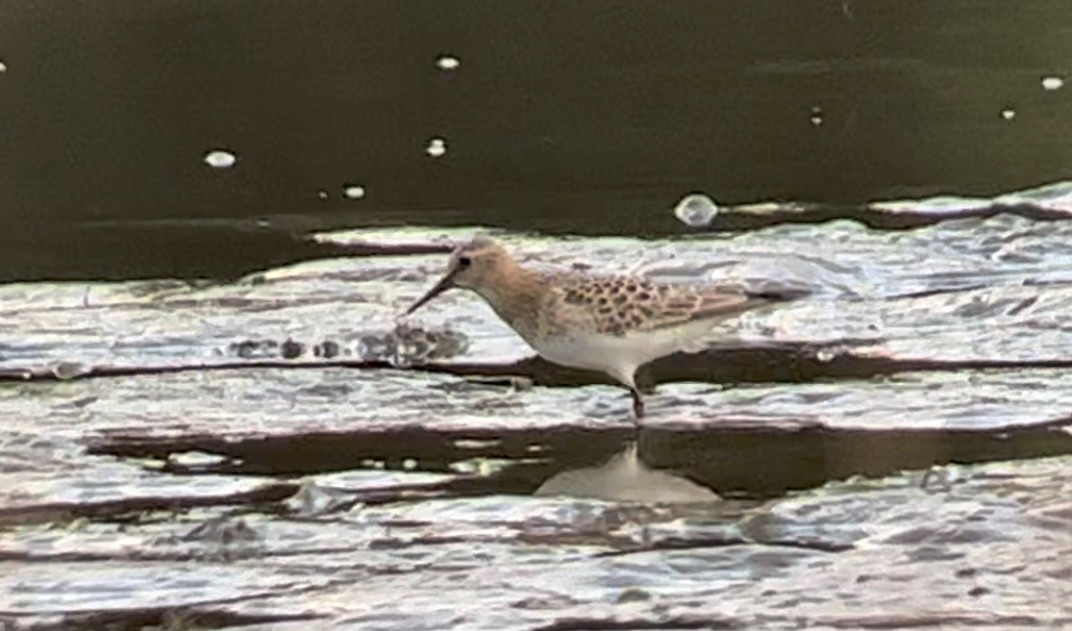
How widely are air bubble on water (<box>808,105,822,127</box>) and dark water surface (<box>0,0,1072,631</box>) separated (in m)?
0.02

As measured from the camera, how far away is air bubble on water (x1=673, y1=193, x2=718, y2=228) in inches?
213

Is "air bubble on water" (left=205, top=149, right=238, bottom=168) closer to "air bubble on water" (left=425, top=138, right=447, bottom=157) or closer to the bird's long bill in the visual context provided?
"air bubble on water" (left=425, top=138, right=447, bottom=157)

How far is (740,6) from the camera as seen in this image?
705 centimetres

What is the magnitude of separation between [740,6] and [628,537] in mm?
3502

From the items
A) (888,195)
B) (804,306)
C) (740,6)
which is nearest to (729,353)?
(804,306)

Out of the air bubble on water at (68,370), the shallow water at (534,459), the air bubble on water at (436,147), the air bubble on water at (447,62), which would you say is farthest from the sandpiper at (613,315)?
the air bubble on water at (447,62)

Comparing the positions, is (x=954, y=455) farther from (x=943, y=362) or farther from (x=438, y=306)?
(x=438, y=306)

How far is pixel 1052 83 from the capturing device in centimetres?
630

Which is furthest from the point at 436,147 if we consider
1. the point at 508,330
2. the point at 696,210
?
the point at 508,330

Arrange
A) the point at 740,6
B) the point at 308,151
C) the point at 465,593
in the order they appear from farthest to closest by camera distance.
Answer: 1. the point at 740,6
2. the point at 308,151
3. the point at 465,593

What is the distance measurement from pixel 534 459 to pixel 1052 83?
2645mm

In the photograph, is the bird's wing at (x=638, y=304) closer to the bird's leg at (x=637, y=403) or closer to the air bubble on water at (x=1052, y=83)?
the bird's leg at (x=637, y=403)

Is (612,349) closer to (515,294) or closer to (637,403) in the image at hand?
(637,403)

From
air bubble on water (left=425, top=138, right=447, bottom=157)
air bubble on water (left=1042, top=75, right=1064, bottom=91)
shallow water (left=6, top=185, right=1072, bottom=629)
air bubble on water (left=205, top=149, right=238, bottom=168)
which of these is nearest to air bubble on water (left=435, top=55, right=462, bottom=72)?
air bubble on water (left=425, top=138, right=447, bottom=157)
